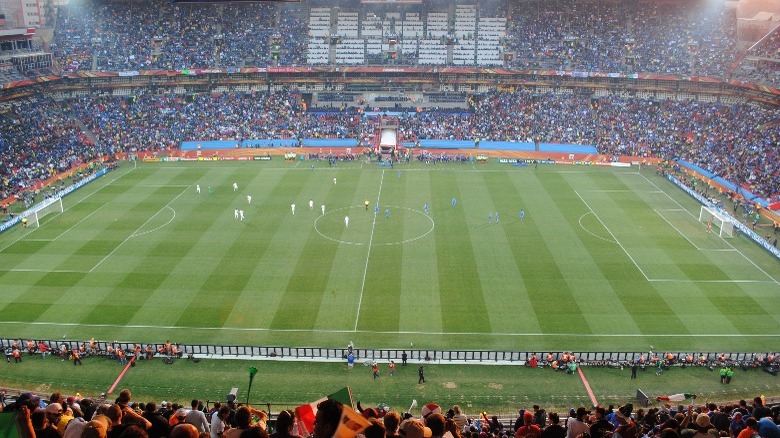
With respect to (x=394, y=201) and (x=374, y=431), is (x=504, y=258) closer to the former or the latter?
(x=394, y=201)

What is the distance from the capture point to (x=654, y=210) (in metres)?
57.0

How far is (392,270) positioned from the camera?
144 ft

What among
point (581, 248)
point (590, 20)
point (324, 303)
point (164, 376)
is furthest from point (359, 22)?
point (164, 376)

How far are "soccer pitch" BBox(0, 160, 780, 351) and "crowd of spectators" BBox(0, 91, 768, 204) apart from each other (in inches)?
522

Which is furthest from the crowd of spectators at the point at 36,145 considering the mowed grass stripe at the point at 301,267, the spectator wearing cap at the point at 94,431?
the spectator wearing cap at the point at 94,431

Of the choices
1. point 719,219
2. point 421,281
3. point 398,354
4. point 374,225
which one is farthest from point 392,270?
point 719,219

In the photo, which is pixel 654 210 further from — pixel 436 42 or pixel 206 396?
pixel 436 42

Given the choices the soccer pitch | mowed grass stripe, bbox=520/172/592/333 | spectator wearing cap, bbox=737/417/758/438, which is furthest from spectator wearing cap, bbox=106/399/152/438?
mowed grass stripe, bbox=520/172/592/333

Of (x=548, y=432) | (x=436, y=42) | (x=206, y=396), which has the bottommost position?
(x=206, y=396)

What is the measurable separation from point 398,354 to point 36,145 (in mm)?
54054

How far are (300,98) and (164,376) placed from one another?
64027mm

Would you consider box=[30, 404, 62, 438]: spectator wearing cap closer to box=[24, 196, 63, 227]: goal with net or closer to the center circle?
the center circle

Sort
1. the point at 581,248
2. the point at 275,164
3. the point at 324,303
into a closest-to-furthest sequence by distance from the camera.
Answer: the point at 324,303, the point at 581,248, the point at 275,164

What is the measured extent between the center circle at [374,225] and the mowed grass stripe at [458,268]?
6.27ft
